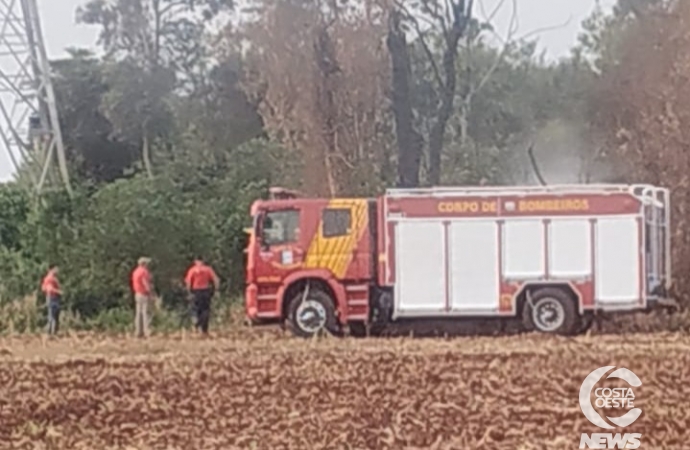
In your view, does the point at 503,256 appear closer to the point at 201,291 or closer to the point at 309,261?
the point at 309,261

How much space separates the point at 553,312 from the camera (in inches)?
1077

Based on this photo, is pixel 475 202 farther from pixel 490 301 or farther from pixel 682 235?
pixel 682 235

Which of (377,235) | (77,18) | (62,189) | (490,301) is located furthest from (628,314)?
(77,18)

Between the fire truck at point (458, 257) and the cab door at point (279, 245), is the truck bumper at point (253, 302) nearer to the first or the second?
the fire truck at point (458, 257)

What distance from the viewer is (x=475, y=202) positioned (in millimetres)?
27594

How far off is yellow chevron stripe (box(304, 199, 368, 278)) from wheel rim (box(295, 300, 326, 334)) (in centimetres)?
67

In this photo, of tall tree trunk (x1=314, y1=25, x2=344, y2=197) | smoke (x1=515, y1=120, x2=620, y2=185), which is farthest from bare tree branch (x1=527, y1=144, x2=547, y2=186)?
tall tree trunk (x1=314, y1=25, x2=344, y2=197)

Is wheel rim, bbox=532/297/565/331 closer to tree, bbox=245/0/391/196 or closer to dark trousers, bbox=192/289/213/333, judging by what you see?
dark trousers, bbox=192/289/213/333

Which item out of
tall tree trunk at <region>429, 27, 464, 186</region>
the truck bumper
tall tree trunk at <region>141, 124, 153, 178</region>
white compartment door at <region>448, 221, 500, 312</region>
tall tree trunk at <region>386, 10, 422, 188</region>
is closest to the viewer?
white compartment door at <region>448, 221, 500, 312</region>

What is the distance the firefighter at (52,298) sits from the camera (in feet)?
103

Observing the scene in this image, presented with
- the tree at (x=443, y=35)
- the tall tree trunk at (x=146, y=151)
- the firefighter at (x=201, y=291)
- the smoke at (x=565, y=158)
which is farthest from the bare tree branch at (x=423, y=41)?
the firefighter at (x=201, y=291)

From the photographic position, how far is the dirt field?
1312 centimetres

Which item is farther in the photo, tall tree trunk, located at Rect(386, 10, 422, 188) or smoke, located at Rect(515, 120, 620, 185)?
smoke, located at Rect(515, 120, 620, 185)

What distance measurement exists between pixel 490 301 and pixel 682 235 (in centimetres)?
577
